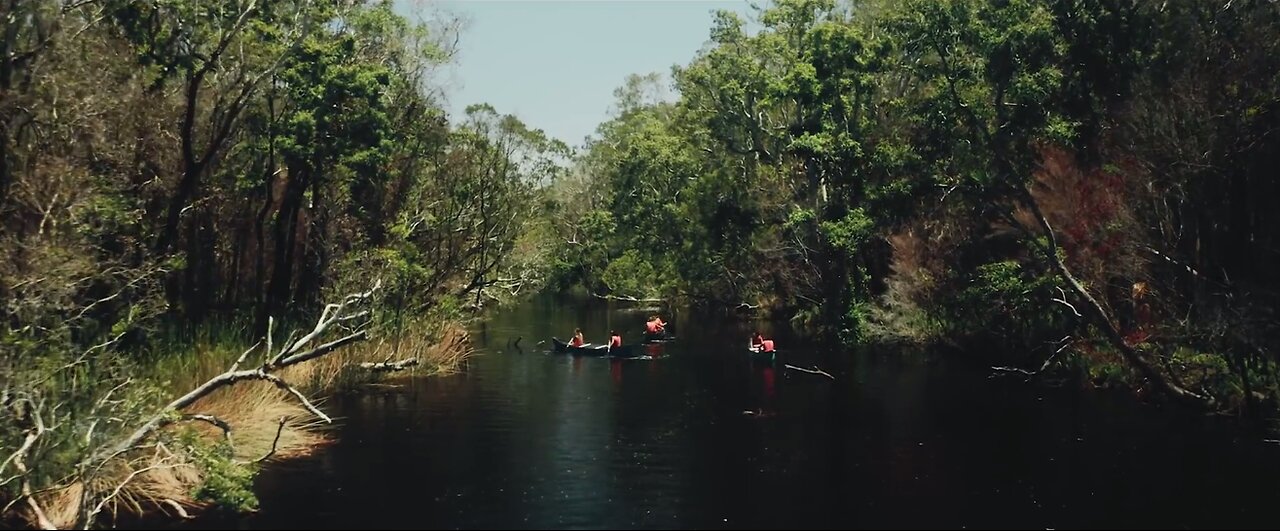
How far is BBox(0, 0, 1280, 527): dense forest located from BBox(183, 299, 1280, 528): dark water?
6.09ft

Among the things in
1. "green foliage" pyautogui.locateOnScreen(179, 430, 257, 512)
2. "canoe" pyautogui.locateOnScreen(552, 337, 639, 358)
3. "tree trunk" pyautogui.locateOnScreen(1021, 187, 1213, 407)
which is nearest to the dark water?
"green foliage" pyautogui.locateOnScreen(179, 430, 257, 512)

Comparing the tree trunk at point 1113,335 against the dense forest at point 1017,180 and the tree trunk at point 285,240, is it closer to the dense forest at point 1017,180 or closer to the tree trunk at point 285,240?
the dense forest at point 1017,180

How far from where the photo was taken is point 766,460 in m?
24.9

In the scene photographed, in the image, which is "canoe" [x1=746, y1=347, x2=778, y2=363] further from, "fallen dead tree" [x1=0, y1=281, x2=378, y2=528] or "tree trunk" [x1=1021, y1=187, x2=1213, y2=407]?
"fallen dead tree" [x1=0, y1=281, x2=378, y2=528]

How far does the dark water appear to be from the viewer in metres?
20.0

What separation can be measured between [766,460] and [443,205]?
26.8 meters

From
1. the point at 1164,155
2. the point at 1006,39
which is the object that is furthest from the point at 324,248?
the point at 1164,155

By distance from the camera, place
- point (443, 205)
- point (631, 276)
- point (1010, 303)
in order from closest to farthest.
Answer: point (1010, 303) < point (443, 205) < point (631, 276)

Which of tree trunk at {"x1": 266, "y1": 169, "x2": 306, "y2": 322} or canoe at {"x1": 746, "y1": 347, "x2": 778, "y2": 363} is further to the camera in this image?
canoe at {"x1": 746, "y1": 347, "x2": 778, "y2": 363}

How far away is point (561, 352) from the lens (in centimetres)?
4812

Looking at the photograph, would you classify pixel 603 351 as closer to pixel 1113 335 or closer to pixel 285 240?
pixel 285 240

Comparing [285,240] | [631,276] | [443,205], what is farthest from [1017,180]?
[631,276]

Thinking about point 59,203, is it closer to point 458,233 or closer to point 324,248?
point 324,248

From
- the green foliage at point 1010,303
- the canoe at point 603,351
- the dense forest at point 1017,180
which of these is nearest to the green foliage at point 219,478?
the dense forest at point 1017,180
